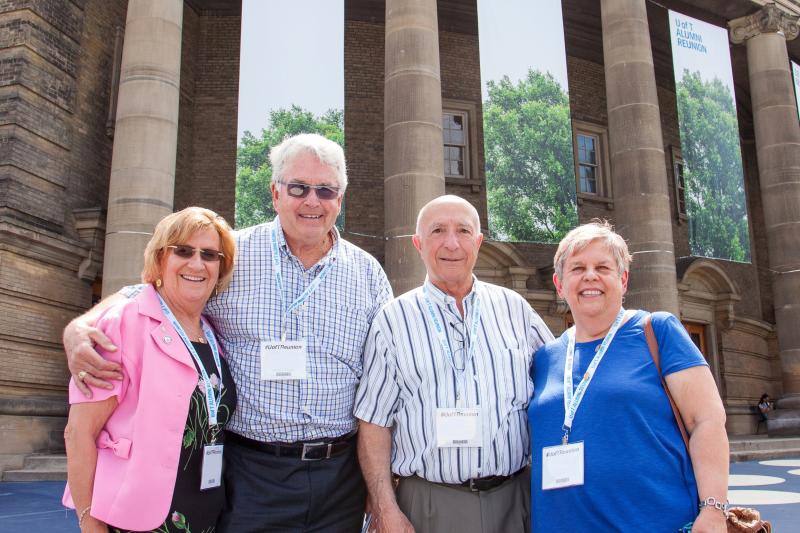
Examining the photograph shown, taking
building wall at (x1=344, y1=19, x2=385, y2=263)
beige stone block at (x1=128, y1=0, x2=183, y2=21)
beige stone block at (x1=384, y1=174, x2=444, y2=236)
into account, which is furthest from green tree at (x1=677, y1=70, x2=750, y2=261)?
beige stone block at (x1=128, y1=0, x2=183, y2=21)

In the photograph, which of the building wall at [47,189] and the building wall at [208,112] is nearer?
the building wall at [47,189]

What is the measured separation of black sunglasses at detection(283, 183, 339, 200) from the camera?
307 cm

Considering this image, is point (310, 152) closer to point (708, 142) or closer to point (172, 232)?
point (172, 232)

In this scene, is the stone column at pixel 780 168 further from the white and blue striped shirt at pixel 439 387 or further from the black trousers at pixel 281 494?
the black trousers at pixel 281 494

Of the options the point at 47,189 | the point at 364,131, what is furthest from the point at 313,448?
the point at 364,131

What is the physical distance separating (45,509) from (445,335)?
21.2ft

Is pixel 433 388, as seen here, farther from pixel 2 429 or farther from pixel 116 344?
pixel 2 429

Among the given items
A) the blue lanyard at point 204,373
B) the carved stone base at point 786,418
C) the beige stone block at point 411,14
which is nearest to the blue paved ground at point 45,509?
the blue lanyard at point 204,373

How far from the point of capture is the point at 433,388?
9.70 ft

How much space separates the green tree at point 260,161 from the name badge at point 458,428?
38.3 feet

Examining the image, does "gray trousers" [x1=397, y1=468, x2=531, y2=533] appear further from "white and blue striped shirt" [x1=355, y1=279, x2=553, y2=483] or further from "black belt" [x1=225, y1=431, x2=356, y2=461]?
"black belt" [x1=225, y1=431, x2=356, y2=461]

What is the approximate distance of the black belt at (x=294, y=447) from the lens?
2891 mm

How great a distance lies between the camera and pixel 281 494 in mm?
2834

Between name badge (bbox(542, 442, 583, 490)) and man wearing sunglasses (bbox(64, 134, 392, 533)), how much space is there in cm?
88
